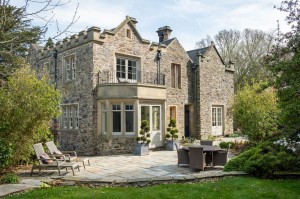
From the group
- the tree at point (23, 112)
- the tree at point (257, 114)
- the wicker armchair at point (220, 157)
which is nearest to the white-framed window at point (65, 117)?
the tree at point (23, 112)

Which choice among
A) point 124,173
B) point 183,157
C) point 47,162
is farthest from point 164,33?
point 47,162

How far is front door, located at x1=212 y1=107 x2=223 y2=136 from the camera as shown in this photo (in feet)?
72.7

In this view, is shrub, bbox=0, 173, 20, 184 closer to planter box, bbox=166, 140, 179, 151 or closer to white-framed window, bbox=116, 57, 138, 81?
white-framed window, bbox=116, 57, 138, 81

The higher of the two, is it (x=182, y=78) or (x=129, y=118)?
(x=182, y=78)

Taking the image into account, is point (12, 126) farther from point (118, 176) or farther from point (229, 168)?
point (229, 168)

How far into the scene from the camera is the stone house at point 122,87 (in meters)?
15.4

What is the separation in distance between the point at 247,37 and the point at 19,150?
3184 cm

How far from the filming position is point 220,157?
10.4 metres

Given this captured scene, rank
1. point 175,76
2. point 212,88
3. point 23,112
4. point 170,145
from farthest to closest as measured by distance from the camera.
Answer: point 212,88 < point 175,76 < point 170,145 < point 23,112

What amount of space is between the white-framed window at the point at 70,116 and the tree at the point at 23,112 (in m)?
6.28

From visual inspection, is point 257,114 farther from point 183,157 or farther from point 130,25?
point 130,25

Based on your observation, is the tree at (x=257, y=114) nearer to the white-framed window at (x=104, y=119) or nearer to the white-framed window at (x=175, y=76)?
the white-framed window at (x=175, y=76)

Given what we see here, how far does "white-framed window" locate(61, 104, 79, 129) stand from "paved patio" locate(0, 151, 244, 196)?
202 inches

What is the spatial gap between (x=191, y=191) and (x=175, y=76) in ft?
44.7
